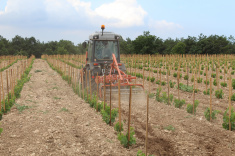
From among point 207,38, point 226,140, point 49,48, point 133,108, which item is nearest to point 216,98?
point 133,108

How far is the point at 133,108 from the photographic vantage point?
786cm

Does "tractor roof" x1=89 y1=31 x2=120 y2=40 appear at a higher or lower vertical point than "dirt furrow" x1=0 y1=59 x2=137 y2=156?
higher

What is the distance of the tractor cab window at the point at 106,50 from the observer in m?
10.3

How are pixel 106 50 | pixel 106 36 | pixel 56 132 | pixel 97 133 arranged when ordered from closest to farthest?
pixel 97 133 < pixel 56 132 < pixel 106 36 < pixel 106 50

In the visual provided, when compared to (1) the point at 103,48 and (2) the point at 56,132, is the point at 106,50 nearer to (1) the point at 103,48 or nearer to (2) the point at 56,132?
(1) the point at 103,48

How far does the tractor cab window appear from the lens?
33.8ft

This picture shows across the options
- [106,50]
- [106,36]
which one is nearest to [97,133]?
[106,50]

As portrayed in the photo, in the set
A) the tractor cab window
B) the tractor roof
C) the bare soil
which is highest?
the tractor roof

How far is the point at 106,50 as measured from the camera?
34.1 feet

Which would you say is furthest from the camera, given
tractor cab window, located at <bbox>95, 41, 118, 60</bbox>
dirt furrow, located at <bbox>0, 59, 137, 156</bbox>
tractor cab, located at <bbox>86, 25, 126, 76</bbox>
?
tractor cab window, located at <bbox>95, 41, 118, 60</bbox>

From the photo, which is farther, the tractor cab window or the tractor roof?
the tractor cab window

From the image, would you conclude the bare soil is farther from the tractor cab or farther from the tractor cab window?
the tractor cab window

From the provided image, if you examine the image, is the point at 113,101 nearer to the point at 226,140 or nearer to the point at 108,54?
the point at 108,54

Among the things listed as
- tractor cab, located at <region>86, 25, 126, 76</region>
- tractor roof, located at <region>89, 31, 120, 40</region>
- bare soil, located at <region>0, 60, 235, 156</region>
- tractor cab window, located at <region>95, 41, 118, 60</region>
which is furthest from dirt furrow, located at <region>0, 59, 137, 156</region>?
tractor roof, located at <region>89, 31, 120, 40</region>
